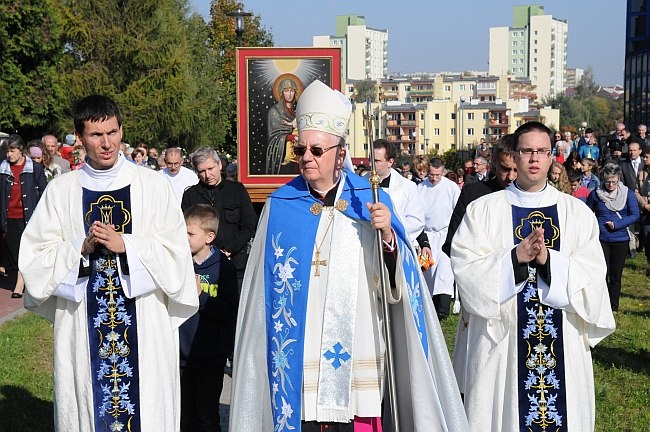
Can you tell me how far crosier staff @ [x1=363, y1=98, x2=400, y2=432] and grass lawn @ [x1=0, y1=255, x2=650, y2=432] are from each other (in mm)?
3286

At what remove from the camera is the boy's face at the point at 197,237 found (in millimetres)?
6316

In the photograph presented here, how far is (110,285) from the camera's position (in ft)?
17.8

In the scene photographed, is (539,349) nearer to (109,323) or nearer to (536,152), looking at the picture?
(536,152)

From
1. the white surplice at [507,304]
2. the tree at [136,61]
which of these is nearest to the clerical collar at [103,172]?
the white surplice at [507,304]

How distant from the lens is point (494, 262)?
5.57m

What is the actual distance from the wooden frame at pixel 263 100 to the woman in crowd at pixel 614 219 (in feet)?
13.0

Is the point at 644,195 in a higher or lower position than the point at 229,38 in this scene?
lower

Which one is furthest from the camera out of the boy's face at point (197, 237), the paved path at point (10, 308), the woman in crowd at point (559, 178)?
the woman in crowd at point (559, 178)

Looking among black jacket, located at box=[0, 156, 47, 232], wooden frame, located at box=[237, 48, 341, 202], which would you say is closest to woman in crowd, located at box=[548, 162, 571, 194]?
wooden frame, located at box=[237, 48, 341, 202]

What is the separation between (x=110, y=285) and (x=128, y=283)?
11 centimetres

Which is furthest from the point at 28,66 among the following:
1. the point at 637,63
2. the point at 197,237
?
the point at 197,237

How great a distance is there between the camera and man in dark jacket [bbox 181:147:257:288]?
8641 mm

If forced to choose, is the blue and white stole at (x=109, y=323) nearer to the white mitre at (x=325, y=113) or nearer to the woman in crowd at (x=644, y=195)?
the white mitre at (x=325, y=113)

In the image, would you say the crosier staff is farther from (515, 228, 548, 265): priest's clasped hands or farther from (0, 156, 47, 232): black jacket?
(0, 156, 47, 232): black jacket
